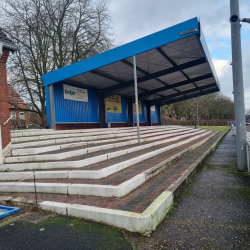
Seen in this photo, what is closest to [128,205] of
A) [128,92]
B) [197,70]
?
[197,70]

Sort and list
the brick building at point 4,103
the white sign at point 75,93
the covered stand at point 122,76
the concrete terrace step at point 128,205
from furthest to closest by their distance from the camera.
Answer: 1. the white sign at point 75,93
2. the covered stand at point 122,76
3. the brick building at point 4,103
4. the concrete terrace step at point 128,205

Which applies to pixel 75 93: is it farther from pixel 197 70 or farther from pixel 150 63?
pixel 197 70

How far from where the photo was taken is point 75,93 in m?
14.8

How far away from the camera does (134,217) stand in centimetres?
291

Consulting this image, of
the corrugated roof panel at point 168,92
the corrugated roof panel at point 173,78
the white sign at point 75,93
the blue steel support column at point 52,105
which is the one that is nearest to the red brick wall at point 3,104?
the blue steel support column at point 52,105

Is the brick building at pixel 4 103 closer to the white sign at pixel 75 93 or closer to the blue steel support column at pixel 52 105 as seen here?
the blue steel support column at pixel 52 105

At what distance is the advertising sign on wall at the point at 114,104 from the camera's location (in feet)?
58.6

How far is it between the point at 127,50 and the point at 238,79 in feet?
20.3

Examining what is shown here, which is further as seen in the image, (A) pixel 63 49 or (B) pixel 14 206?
(A) pixel 63 49

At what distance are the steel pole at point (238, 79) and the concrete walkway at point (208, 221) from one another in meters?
1.07

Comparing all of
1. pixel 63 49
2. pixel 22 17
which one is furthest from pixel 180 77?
pixel 22 17

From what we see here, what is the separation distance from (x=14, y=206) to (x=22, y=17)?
58.6 ft

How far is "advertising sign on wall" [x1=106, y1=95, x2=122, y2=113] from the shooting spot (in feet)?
58.6

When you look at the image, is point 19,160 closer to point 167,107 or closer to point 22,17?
point 22,17
